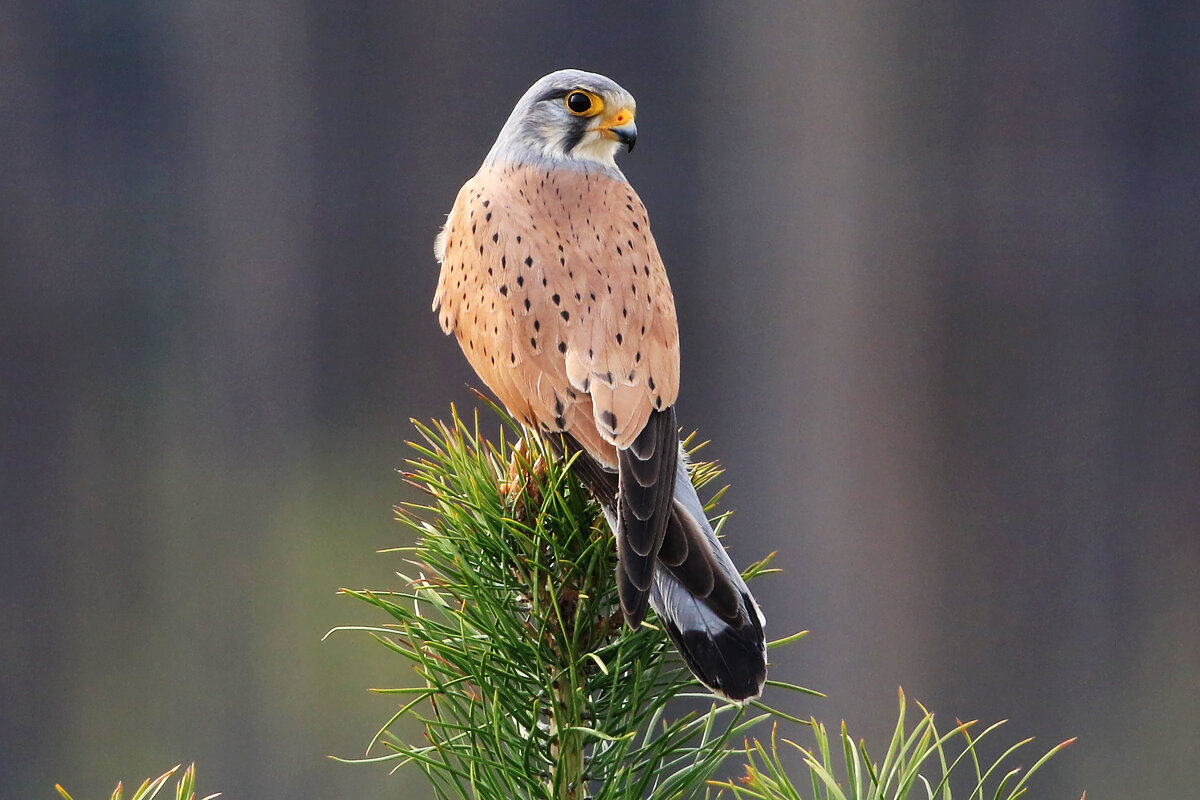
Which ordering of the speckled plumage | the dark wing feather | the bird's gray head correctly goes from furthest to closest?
the bird's gray head, the speckled plumage, the dark wing feather

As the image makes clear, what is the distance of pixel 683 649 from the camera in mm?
583

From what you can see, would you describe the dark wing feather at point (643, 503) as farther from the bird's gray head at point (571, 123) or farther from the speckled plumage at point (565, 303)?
the bird's gray head at point (571, 123)

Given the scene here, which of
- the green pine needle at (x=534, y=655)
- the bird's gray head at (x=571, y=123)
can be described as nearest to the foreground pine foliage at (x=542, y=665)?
the green pine needle at (x=534, y=655)

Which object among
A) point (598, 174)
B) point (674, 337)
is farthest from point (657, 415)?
point (598, 174)

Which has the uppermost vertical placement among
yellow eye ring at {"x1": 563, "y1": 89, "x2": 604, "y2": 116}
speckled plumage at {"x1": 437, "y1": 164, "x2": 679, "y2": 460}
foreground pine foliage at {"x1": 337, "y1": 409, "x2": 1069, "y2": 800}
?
yellow eye ring at {"x1": 563, "y1": 89, "x2": 604, "y2": 116}

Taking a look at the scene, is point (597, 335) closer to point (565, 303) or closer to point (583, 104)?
point (565, 303)

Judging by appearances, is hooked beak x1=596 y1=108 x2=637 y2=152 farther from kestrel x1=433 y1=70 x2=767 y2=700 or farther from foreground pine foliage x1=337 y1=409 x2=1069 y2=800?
foreground pine foliage x1=337 y1=409 x2=1069 y2=800

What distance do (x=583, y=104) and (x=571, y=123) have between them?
0.08ft

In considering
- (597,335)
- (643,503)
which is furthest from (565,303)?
(643,503)

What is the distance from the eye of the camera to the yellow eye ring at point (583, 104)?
0.99m

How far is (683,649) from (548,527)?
15 cm

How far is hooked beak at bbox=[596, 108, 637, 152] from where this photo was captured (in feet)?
3.27

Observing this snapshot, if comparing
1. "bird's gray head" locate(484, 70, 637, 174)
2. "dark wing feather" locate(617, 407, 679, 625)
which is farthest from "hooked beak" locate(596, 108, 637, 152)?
"dark wing feather" locate(617, 407, 679, 625)

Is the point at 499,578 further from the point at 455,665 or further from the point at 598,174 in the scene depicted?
the point at 598,174
